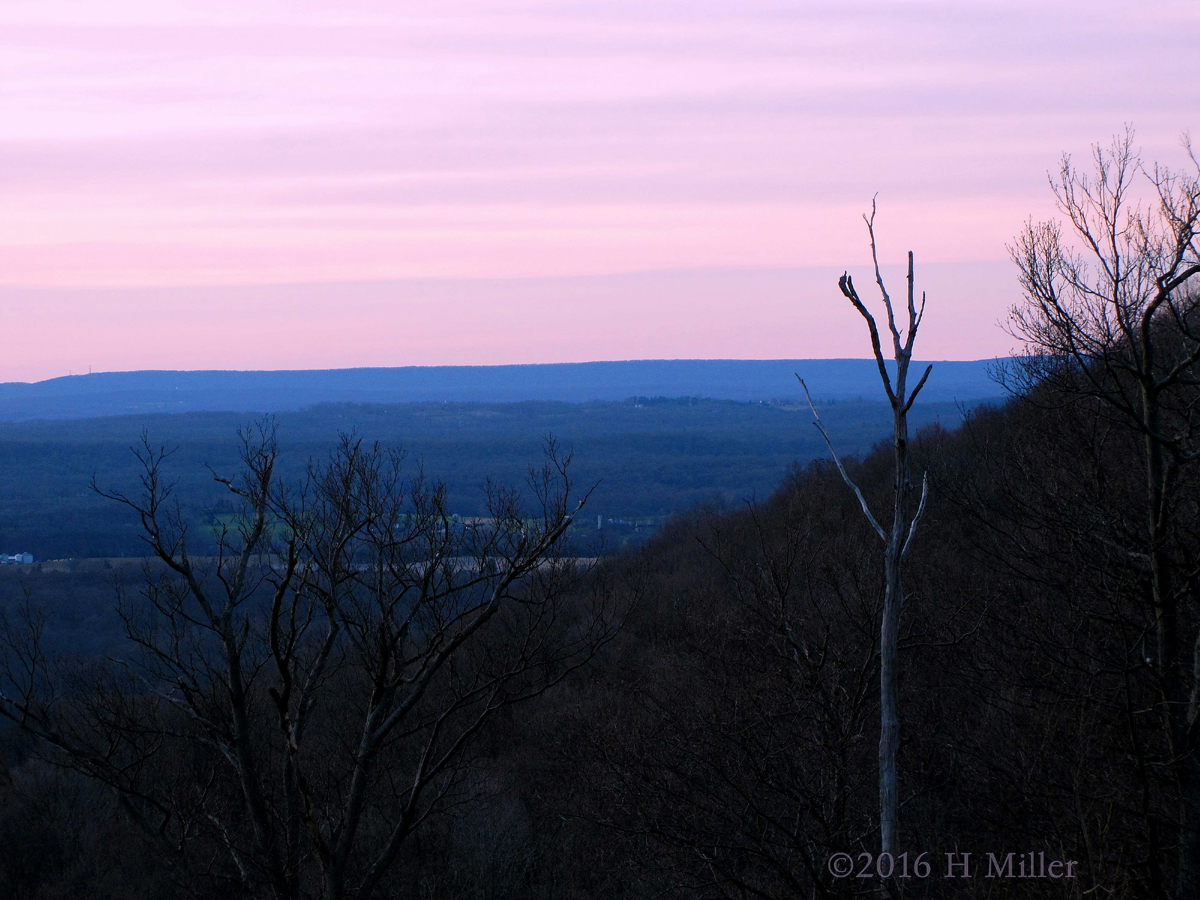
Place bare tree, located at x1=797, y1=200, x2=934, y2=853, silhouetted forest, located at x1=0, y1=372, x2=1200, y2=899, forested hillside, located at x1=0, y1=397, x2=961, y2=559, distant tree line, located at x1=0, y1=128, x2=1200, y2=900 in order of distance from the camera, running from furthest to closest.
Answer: forested hillside, located at x1=0, y1=397, x2=961, y2=559 → silhouetted forest, located at x1=0, y1=372, x2=1200, y2=899 → distant tree line, located at x1=0, y1=128, x2=1200, y2=900 → bare tree, located at x1=797, y1=200, x2=934, y2=853

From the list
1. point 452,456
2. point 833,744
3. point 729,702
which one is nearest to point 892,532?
point 833,744

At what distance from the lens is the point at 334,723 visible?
30594 mm

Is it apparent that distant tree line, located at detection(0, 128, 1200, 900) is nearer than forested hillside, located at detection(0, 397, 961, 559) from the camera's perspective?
Yes

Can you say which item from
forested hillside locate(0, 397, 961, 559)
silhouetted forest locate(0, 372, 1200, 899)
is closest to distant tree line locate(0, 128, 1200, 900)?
silhouetted forest locate(0, 372, 1200, 899)

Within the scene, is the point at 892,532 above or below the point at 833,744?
above

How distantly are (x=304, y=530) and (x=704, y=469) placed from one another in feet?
385

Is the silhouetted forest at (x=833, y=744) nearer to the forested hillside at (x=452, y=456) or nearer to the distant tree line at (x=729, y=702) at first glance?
the distant tree line at (x=729, y=702)

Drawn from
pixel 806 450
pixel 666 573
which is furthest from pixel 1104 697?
pixel 806 450

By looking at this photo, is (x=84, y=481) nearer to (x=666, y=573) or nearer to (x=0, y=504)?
(x=0, y=504)

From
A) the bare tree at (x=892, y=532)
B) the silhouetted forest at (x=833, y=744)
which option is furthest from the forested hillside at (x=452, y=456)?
the bare tree at (x=892, y=532)

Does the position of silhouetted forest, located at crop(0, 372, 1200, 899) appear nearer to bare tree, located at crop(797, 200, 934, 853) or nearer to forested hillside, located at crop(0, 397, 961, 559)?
bare tree, located at crop(797, 200, 934, 853)

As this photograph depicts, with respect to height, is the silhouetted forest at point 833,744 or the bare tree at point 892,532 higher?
the bare tree at point 892,532

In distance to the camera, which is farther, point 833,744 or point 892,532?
point 833,744

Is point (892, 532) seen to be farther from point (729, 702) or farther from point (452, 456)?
point (452, 456)
